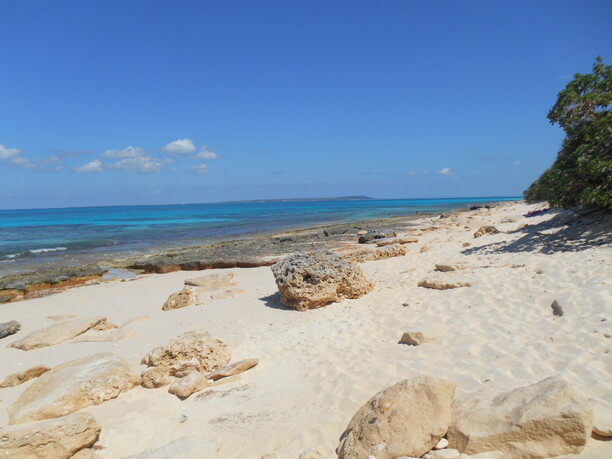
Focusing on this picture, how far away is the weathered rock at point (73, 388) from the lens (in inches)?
176

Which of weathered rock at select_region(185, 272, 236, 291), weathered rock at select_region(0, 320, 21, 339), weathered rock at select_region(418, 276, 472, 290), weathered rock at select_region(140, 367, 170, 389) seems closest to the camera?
weathered rock at select_region(140, 367, 170, 389)

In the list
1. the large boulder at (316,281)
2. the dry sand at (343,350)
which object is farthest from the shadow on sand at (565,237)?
the large boulder at (316,281)

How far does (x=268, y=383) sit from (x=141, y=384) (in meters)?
1.81

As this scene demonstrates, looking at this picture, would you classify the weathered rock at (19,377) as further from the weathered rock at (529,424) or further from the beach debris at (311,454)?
the weathered rock at (529,424)

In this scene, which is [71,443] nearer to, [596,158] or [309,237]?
[596,158]

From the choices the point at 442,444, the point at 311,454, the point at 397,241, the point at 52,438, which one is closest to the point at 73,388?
the point at 52,438

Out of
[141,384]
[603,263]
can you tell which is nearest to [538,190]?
[603,263]

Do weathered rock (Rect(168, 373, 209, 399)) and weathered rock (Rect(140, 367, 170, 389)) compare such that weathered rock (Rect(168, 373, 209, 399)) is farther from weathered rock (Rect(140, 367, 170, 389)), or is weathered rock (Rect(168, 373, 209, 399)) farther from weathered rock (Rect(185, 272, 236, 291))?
weathered rock (Rect(185, 272, 236, 291))

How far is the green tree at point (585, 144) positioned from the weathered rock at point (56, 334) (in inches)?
457

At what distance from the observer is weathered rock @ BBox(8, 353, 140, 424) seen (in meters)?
4.47

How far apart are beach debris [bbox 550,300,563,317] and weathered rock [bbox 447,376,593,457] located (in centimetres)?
282

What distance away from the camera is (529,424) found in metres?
2.68

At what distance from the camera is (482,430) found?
2.84m

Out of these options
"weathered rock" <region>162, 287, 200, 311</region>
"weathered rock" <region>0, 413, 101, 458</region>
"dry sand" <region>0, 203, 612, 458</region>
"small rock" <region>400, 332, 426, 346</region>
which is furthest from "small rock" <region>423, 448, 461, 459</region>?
"weathered rock" <region>162, 287, 200, 311</region>
